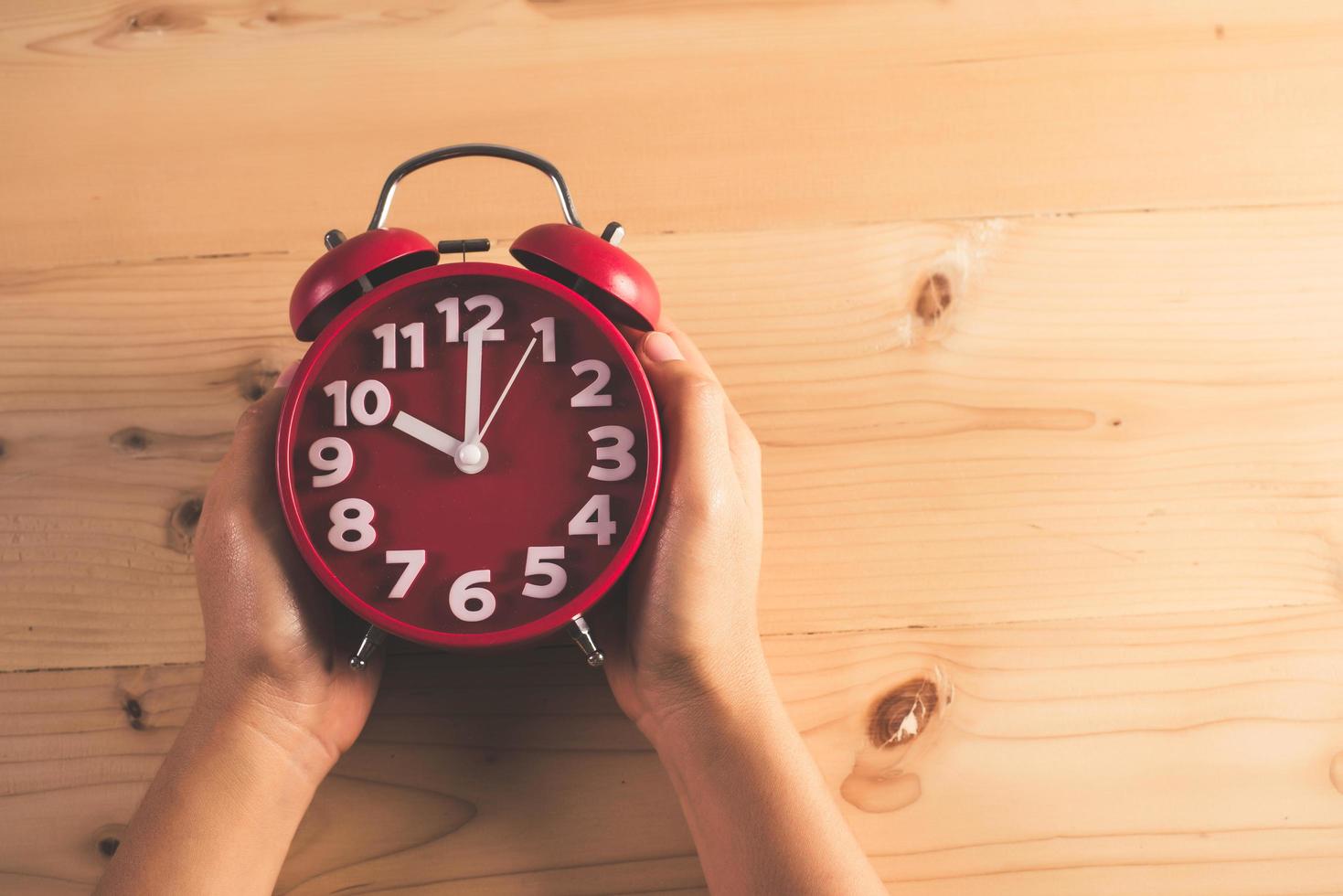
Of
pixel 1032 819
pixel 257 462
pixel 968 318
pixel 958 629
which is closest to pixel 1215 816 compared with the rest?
pixel 1032 819

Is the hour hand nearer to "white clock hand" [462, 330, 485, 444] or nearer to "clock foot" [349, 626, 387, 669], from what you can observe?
"white clock hand" [462, 330, 485, 444]

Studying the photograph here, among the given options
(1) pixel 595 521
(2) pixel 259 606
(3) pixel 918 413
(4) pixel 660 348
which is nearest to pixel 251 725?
(2) pixel 259 606

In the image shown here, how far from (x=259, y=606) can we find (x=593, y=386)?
0.97 ft

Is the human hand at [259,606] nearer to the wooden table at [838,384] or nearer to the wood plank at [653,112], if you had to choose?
the wooden table at [838,384]

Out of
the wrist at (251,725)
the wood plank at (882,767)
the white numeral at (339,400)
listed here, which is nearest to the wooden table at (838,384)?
the wood plank at (882,767)

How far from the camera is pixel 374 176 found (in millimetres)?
965

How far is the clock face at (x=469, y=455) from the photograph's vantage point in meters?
0.71

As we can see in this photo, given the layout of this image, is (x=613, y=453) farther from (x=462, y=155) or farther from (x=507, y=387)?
(x=462, y=155)

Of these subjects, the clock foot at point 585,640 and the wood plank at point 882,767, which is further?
the wood plank at point 882,767

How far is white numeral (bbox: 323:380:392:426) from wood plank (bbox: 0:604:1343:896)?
0.82 feet

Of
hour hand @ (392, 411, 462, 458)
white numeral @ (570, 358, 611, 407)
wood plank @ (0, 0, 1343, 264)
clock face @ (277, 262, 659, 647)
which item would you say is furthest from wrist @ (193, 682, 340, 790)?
wood plank @ (0, 0, 1343, 264)

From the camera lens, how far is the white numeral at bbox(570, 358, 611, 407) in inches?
29.4

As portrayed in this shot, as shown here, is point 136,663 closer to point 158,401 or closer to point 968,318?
point 158,401

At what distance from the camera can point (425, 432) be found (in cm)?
73
